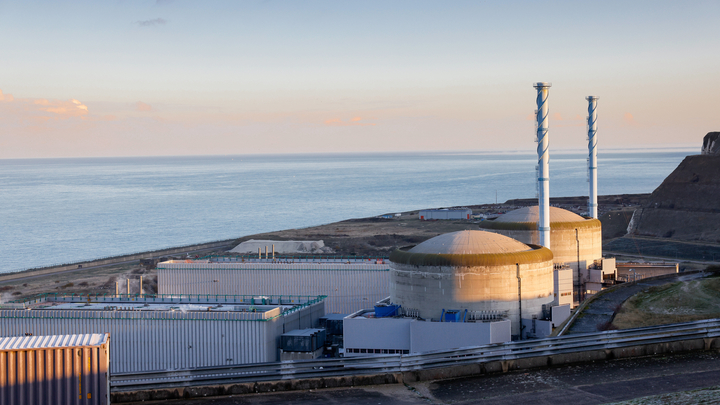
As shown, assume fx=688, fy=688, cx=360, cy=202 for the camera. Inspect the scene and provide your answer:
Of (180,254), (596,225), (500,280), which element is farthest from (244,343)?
(180,254)

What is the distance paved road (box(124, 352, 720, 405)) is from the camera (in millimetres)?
21109

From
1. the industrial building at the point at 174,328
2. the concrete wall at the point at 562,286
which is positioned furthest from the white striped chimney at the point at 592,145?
the industrial building at the point at 174,328

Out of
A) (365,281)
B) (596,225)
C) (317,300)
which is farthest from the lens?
(596,225)

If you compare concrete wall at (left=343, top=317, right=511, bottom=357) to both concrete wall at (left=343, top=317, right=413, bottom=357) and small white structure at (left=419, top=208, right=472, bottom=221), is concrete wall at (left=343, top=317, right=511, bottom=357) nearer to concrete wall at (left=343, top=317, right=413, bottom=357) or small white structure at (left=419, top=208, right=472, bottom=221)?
concrete wall at (left=343, top=317, right=413, bottom=357)

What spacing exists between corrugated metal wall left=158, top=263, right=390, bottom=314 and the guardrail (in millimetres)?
33842

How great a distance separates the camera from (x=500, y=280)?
4250cm

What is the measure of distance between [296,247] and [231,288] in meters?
50.5

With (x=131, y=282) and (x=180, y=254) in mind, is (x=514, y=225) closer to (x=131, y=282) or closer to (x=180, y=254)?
(x=131, y=282)

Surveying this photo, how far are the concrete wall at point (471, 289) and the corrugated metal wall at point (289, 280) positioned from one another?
14362 millimetres

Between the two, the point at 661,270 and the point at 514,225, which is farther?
the point at 661,270

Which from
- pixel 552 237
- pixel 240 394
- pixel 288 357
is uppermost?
pixel 552 237

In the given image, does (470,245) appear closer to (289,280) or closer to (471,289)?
(471,289)

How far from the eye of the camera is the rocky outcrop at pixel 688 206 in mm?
110938

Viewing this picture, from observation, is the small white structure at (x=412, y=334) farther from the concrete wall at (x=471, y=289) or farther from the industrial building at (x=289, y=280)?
the industrial building at (x=289, y=280)
